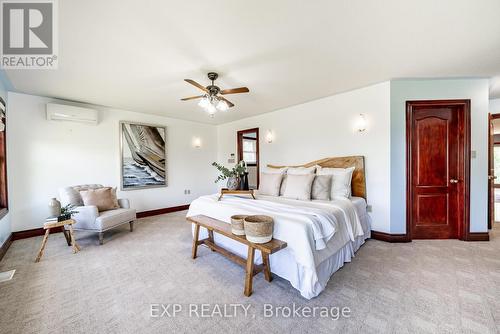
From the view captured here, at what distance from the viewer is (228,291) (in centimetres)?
199

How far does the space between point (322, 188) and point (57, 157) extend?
4779 mm

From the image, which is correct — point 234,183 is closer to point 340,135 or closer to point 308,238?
point 308,238

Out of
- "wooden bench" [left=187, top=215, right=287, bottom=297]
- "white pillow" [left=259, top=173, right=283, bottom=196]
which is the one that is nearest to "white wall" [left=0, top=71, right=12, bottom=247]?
"wooden bench" [left=187, top=215, right=287, bottom=297]

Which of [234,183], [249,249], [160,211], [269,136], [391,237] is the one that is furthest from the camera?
[160,211]

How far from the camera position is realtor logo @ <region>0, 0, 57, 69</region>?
1669 millimetres

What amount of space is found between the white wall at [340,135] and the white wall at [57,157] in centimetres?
275

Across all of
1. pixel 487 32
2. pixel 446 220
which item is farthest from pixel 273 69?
pixel 446 220

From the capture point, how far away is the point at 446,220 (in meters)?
3.26

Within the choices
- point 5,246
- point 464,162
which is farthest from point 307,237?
point 5,246

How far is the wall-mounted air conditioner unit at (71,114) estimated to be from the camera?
3662mm

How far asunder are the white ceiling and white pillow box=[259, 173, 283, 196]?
4.92 ft

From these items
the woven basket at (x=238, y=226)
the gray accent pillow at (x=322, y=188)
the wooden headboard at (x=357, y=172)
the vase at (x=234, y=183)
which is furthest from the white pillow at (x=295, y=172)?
the woven basket at (x=238, y=226)

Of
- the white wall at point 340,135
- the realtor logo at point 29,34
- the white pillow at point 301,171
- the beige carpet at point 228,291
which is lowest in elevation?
the beige carpet at point 228,291

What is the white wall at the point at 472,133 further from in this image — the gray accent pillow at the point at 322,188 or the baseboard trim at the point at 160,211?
the baseboard trim at the point at 160,211
